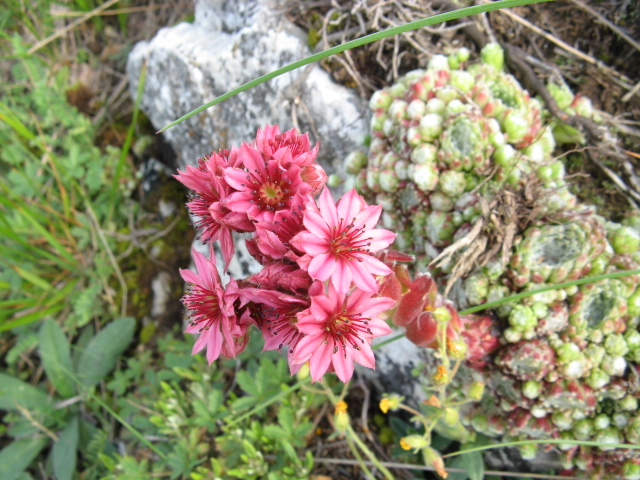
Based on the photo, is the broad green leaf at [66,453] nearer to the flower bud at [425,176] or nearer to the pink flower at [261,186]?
the pink flower at [261,186]

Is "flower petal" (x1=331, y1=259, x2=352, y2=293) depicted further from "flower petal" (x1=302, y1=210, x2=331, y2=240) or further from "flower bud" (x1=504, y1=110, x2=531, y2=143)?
"flower bud" (x1=504, y1=110, x2=531, y2=143)

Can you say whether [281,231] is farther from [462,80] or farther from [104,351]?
[104,351]

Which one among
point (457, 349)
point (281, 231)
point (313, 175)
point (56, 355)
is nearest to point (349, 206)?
point (313, 175)

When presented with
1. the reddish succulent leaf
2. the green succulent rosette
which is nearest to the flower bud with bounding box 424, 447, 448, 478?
the reddish succulent leaf

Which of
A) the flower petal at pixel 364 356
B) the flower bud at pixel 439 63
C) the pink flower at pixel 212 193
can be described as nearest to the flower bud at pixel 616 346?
the flower petal at pixel 364 356

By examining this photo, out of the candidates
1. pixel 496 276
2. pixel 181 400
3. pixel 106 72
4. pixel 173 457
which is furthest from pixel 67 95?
pixel 496 276

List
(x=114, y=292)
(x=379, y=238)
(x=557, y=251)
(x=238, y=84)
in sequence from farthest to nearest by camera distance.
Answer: (x=114, y=292), (x=238, y=84), (x=557, y=251), (x=379, y=238)
